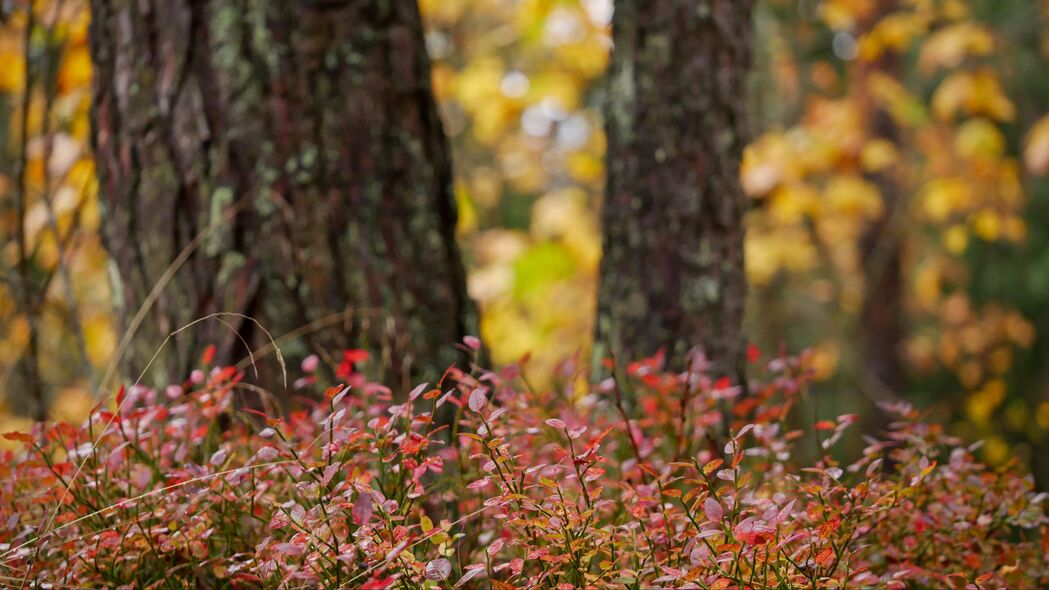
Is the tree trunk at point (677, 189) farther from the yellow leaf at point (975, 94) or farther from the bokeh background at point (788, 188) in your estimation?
the yellow leaf at point (975, 94)

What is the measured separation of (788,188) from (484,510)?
3502mm

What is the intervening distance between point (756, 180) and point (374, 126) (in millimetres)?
2798

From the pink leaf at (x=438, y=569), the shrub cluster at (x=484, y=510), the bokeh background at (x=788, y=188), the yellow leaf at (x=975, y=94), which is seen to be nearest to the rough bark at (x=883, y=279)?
the bokeh background at (x=788, y=188)

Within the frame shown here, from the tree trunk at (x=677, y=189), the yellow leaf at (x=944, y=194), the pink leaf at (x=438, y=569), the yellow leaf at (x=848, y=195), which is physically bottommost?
the yellow leaf at (x=944, y=194)

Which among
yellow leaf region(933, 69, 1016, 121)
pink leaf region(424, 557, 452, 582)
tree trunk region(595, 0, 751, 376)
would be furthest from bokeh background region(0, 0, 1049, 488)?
pink leaf region(424, 557, 452, 582)

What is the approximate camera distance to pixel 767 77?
21.8ft

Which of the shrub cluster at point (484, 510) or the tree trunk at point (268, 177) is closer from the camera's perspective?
the shrub cluster at point (484, 510)

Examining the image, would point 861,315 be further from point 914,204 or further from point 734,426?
point 734,426

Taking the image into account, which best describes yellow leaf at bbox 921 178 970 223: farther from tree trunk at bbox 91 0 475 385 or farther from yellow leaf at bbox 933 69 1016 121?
tree trunk at bbox 91 0 475 385

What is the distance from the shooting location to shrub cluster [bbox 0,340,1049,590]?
3.61ft

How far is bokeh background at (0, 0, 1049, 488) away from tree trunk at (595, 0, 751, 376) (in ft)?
1.79

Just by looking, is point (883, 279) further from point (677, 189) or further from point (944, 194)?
point (677, 189)

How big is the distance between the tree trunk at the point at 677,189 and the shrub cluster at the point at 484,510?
430 mm

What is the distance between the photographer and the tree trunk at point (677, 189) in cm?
219
